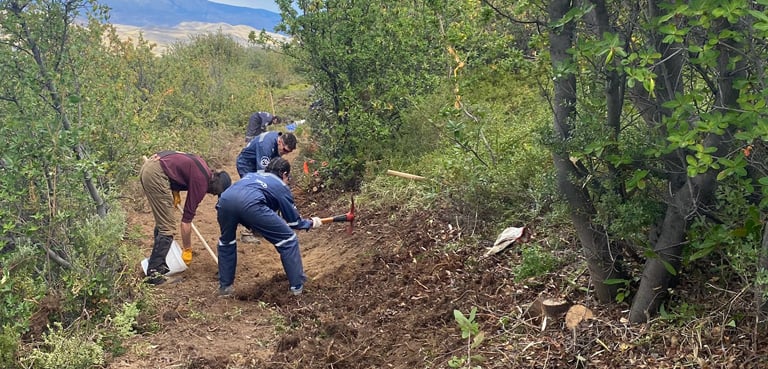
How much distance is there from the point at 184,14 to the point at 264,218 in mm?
87627

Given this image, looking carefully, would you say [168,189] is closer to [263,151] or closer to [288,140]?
[263,151]

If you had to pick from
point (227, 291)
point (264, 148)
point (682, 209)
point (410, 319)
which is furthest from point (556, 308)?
point (264, 148)

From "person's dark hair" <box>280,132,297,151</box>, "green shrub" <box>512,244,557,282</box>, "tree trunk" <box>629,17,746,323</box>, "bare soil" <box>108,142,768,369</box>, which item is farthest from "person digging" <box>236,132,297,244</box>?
"tree trunk" <box>629,17,746,323</box>

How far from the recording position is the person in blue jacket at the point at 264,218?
18.7 feet

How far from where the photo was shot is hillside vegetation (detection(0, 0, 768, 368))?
287 cm

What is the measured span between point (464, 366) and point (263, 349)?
1801 mm


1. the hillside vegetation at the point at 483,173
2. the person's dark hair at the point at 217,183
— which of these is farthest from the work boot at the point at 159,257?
the person's dark hair at the point at 217,183

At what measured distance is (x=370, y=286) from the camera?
556 centimetres

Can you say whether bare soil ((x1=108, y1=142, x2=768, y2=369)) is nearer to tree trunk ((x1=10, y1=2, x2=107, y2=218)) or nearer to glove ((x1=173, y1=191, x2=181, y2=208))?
glove ((x1=173, y1=191, x2=181, y2=208))

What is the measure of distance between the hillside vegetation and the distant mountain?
75687mm

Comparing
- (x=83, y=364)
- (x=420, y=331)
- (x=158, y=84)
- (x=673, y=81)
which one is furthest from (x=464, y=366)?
(x=158, y=84)

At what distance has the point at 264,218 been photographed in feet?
18.7

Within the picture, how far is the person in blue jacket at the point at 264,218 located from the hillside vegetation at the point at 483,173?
468mm

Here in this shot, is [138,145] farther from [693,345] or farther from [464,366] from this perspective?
[693,345]
